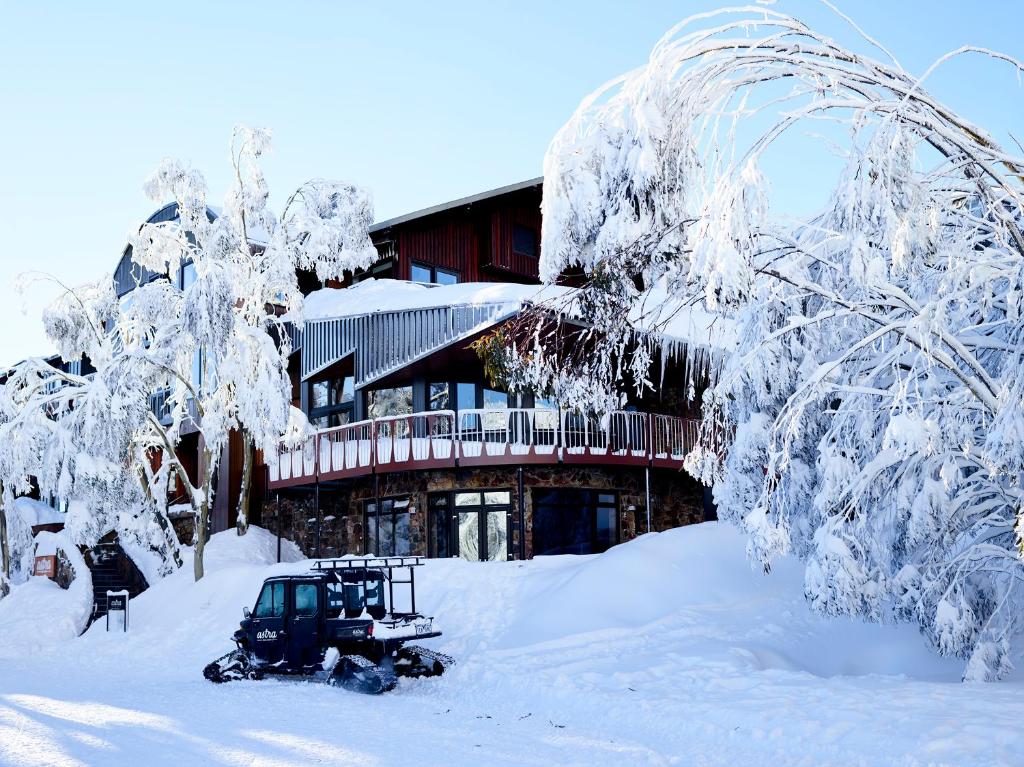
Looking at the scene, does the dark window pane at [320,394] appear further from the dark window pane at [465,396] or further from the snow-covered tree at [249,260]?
the dark window pane at [465,396]

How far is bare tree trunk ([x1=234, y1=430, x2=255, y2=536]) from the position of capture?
2445cm

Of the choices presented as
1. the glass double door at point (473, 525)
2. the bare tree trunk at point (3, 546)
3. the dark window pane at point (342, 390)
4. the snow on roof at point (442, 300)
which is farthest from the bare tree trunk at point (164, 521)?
the glass double door at point (473, 525)

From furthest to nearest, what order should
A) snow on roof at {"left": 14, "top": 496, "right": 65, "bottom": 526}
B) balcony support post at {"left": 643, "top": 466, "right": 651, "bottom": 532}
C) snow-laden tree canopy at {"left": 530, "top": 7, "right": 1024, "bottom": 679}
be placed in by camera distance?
snow on roof at {"left": 14, "top": 496, "right": 65, "bottom": 526} → balcony support post at {"left": 643, "top": 466, "right": 651, "bottom": 532} → snow-laden tree canopy at {"left": 530, "top": 7, "right": 1024, "bottom": 679}

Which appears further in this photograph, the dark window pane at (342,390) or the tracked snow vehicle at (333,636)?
the dark window pane at (342,390)

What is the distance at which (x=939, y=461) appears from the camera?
11336 millimetres

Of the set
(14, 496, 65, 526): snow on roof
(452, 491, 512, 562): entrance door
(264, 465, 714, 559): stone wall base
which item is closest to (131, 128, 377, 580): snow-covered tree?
(264, 465, 714, 559): stone wall base

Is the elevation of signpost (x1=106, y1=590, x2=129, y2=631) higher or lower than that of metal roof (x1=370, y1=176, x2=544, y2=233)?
lower

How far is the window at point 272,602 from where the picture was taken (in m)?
14.4

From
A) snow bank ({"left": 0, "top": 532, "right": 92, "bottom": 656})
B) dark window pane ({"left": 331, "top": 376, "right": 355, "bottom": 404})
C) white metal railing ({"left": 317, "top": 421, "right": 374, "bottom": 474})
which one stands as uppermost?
dark window pane ({"left": 331, "top": 376, "right": 355, "bottom": 404})

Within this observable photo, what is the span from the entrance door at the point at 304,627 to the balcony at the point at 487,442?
7886 mm

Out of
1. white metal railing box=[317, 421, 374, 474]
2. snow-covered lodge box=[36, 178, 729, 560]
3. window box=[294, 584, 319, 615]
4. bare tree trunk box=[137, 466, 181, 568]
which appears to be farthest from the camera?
bare tree trunk box=[137, 466, 181, 568]

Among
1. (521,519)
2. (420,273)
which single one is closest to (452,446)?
(521,519)

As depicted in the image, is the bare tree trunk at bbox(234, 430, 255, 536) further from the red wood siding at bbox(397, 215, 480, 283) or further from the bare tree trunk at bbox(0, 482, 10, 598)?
the bare tree trunk at bbox(0, 482, 10, 598)

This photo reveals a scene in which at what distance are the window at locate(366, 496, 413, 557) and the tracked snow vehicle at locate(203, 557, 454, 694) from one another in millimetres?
8985
